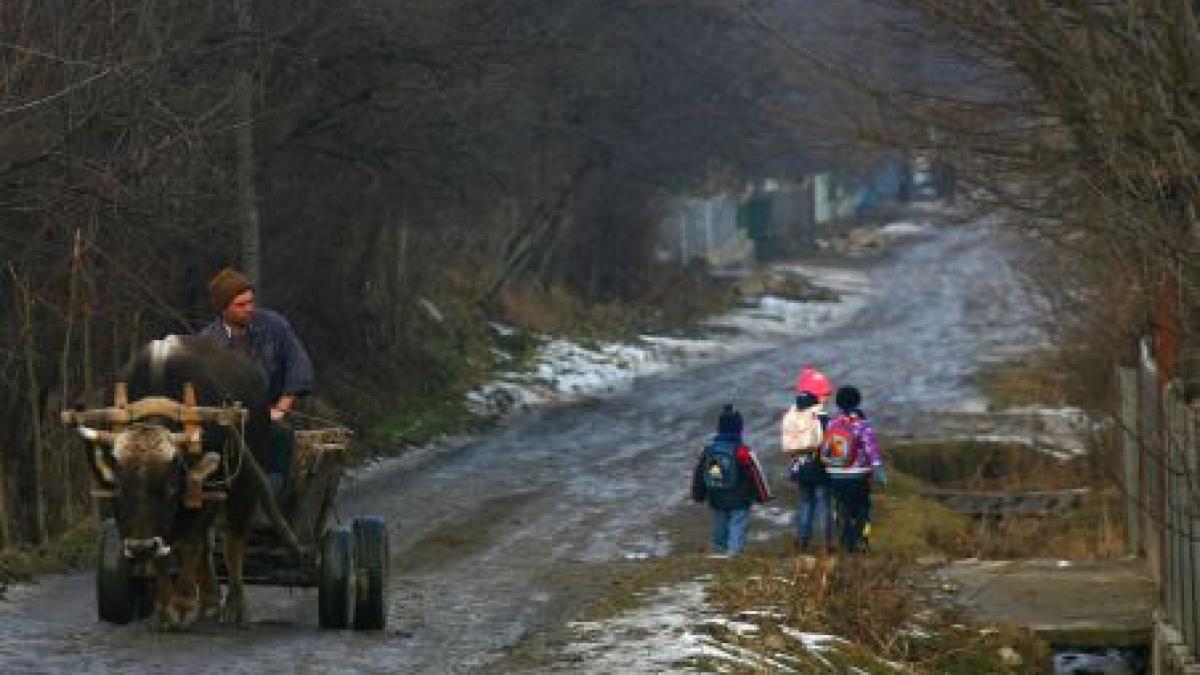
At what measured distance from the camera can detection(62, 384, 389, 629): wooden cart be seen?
13.4 m

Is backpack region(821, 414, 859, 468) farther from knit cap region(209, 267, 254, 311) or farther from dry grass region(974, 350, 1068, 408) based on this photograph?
dry grass region(974, 350, 1068, 408)

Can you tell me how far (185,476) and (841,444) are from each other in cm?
810

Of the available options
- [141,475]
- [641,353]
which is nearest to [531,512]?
[141,475]

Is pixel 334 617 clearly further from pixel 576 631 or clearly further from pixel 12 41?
pixel 12 41

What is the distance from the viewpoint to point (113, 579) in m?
13.3

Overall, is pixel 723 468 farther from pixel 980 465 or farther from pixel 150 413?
pixel 980 465

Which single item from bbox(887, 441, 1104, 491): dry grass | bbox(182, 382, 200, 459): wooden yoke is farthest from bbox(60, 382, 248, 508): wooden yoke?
bbox(887, 441, 1104, 491): dry grass

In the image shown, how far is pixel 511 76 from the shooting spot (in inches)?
1508

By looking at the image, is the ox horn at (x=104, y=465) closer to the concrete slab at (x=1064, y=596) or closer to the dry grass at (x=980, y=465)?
the concrete slab at (x=1064, y=596)

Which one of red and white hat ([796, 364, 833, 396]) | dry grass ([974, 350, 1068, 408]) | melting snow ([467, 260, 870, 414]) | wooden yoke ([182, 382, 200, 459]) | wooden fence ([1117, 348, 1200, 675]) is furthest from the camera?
melting snow ([467, 260, 870, 414])

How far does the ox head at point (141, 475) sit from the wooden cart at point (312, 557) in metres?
0.86

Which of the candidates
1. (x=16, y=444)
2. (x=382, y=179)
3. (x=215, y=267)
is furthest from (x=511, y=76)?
(x=16, y=444)

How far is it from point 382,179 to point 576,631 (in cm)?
1912

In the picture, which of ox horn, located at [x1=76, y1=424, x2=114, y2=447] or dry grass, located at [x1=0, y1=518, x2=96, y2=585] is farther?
dry grass, located at [x1=0, y1=518, x2=96, y2=585]
